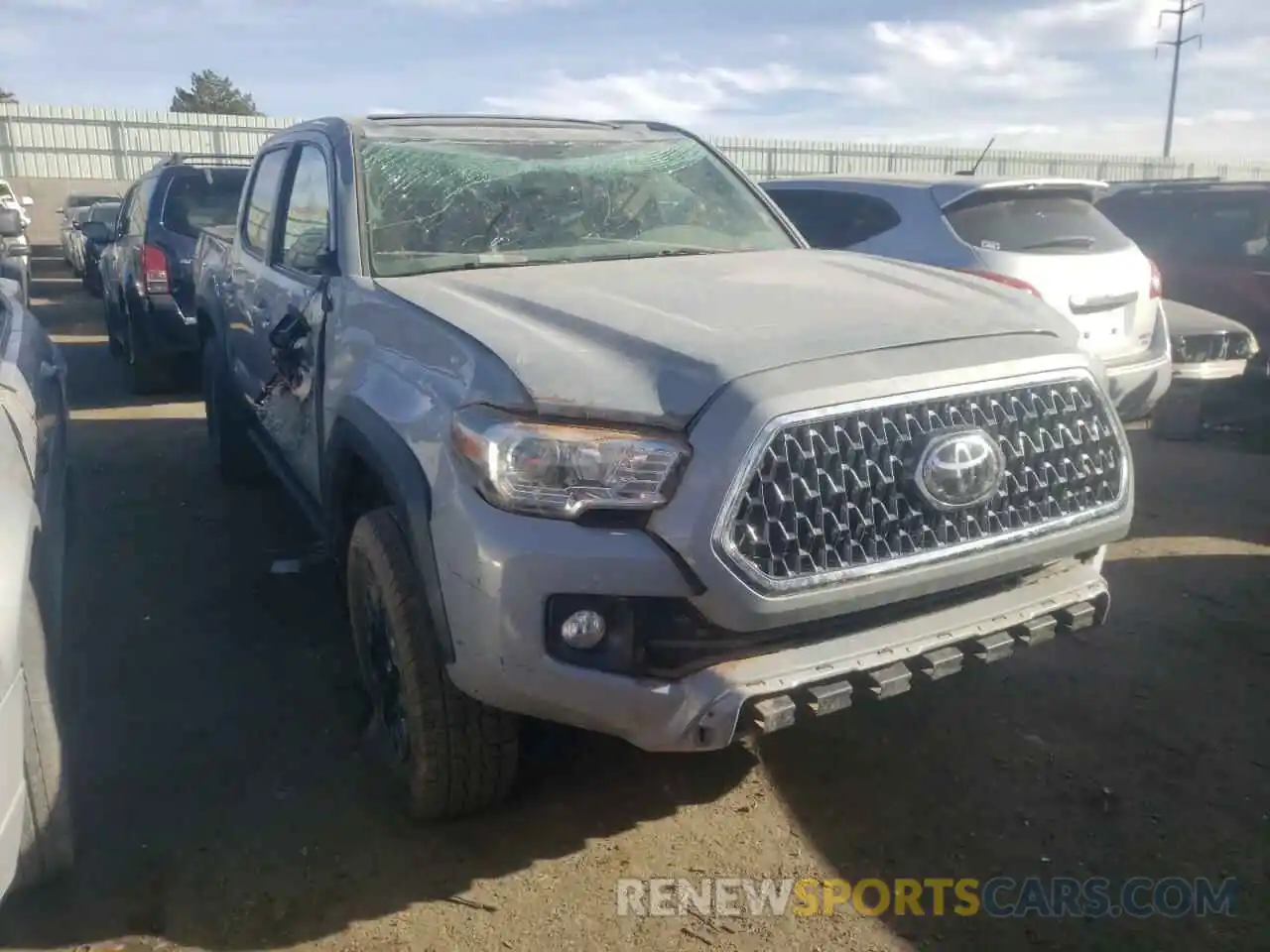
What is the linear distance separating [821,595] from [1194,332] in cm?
584

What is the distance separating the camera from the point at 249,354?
494cm

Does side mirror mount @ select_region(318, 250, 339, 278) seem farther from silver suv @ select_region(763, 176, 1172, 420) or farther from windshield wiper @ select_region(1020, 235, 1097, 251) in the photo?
windshield wiper @ select_region(1020, 235, 1097, 251)

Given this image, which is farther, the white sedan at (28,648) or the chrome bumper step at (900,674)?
the chrome bumper step at (900,674)

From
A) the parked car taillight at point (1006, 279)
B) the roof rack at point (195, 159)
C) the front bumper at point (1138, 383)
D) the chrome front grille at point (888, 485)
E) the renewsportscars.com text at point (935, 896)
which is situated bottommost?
the renewsportscars.com text at point (935, 896)

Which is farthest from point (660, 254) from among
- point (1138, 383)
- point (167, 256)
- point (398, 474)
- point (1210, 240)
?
point (1210, 240)

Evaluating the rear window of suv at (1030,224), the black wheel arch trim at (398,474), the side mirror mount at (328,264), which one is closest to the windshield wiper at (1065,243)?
the rear window of suv at (1030,224)

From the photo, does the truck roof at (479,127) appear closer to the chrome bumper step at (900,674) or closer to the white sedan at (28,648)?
the white sedan at (28,648)

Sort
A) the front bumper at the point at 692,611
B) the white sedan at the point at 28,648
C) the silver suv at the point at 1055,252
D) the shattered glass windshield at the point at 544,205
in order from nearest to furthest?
the white sedan at the point at 28,648 → the front bumper at the point at 692,611 → the shattered glass windshield at the point at 544,205 → the silver suv at the point at 1055,252

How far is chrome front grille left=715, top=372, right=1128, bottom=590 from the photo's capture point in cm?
250

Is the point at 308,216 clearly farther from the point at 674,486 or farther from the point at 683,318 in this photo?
the point at 674,486

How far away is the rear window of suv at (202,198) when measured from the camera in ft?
28.7

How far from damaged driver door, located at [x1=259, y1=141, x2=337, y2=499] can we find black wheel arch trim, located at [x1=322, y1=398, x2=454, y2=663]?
414 mm

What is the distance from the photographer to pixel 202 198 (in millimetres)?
8906

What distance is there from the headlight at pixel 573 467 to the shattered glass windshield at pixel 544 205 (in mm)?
1265
